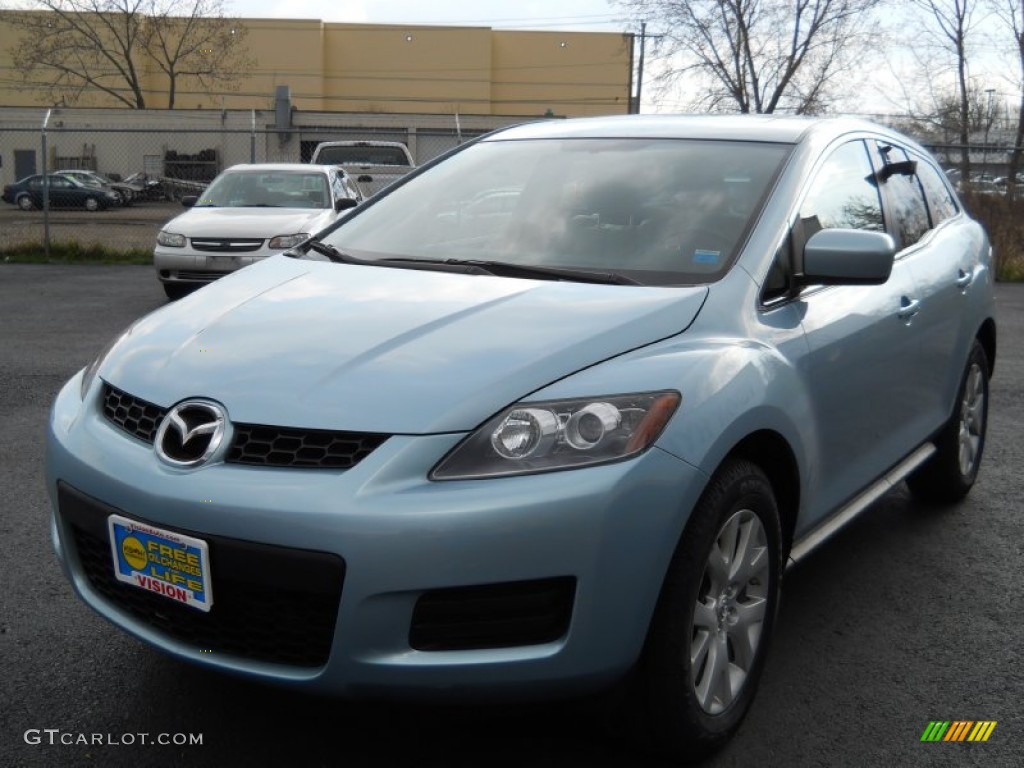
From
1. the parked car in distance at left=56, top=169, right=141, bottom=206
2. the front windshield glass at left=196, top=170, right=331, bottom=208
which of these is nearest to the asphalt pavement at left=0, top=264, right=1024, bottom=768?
the front windshield glass at left=196, top=170, right=331, bottom=208

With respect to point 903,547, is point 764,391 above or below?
above

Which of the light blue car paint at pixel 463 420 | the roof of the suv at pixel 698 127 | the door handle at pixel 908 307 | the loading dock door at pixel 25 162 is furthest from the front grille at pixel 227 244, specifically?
the loading dock door at pixel 25 162

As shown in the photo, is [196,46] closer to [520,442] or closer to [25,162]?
[25,162]

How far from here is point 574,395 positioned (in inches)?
95.0

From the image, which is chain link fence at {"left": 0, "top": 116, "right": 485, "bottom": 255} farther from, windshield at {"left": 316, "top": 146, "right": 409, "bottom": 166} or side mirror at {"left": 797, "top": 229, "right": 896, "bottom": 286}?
side mirror at {"left": 797, "top": 229, "right": 896, "bottom": 286}

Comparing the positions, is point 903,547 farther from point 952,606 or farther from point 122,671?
point 122,671

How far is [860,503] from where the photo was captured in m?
3.56

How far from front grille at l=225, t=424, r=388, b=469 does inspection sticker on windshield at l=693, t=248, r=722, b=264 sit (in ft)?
3.99

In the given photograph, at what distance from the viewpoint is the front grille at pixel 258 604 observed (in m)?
2.23

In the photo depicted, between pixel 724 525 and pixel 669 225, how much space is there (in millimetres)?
1109

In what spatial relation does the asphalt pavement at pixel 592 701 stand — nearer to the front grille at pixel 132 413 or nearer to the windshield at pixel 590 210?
the front grille at pixel 132 413

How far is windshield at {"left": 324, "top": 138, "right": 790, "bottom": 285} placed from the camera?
3213mm

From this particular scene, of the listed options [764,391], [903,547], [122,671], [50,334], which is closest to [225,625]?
[122,671]

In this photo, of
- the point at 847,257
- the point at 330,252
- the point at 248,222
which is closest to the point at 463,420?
the point at 847,257
